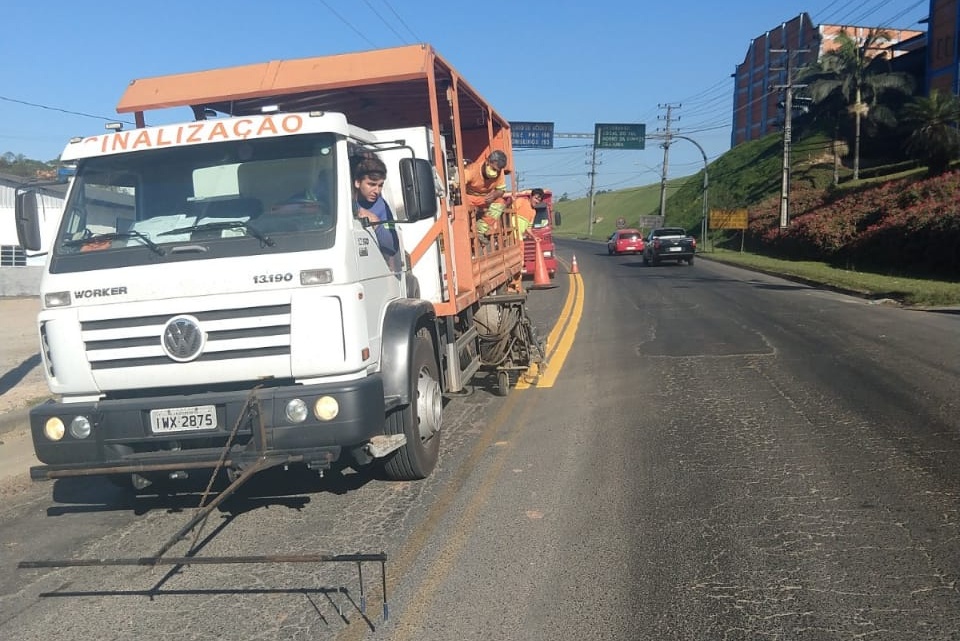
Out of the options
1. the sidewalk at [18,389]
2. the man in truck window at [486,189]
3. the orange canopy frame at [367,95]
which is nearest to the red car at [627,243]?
the sidewalk at [18,389]

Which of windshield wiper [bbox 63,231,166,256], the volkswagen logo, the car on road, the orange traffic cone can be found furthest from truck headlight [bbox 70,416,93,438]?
the car on road

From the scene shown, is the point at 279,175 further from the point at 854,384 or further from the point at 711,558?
the point at 854,384

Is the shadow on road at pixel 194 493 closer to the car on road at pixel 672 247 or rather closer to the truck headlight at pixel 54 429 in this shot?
the truck headlight at pixel 54 429

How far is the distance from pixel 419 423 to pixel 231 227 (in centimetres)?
189

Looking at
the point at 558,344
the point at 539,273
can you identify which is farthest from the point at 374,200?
the point at 539,273

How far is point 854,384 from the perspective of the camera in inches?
341

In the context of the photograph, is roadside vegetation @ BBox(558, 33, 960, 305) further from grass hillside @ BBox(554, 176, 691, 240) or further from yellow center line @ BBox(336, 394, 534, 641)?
grass hillside @ BBox(554, 176, 691, 240)

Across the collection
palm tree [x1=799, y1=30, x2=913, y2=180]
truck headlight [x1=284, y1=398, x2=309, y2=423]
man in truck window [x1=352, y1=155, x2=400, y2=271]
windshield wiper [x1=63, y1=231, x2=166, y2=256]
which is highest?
palm tree [x1=799, y1=30, x2=913, y2=180]

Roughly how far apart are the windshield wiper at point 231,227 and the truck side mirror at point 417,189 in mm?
988

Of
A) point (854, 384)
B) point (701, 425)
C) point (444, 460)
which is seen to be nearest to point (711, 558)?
point (444, 460)

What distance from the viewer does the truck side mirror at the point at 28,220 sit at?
559 cm

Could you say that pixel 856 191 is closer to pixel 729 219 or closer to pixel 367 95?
pixel 729 219

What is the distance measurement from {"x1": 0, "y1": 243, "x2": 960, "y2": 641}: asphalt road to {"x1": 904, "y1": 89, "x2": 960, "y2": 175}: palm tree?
3278 centimetres

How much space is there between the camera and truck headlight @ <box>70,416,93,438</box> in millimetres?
4770
